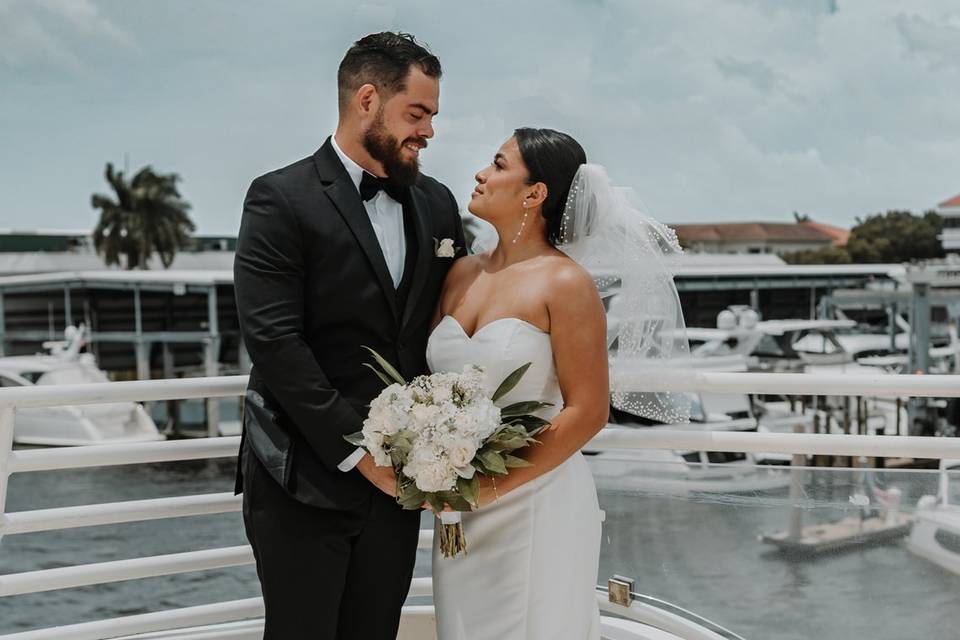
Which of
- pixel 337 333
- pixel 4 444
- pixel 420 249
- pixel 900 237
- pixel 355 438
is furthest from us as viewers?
pixel 900 237

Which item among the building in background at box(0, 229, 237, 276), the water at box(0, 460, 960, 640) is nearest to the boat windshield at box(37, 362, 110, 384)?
the building in background at box(0, 229, 237, 276)

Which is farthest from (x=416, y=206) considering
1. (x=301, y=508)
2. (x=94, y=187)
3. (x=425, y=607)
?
(x=94, y=187)

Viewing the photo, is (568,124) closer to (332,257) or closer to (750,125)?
(332,257)

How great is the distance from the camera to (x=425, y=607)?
3.14 metres

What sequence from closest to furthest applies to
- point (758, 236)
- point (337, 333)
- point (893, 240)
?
point (337, 333)
point (893, 240)
point (758, 236)

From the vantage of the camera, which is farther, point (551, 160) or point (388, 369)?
point (551, 160)

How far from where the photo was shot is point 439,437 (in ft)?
6.54

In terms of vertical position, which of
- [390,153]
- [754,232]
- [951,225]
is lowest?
[390,153]

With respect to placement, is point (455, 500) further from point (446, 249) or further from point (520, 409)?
point (446, 249)

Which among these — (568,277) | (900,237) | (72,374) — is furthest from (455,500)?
(900,237)

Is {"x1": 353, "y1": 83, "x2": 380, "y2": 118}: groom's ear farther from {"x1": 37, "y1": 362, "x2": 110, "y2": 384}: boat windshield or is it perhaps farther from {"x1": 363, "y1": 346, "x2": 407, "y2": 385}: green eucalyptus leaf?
{"x1": 37, "y1": 362, "x2": 110, "y2": 384}: boat windshield

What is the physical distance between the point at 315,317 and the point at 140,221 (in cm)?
6612

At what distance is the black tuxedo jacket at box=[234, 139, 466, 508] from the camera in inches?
82.4

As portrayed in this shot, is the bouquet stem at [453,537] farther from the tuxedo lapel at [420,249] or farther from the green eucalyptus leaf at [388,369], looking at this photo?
the tuxedo lapel at [420,249]
